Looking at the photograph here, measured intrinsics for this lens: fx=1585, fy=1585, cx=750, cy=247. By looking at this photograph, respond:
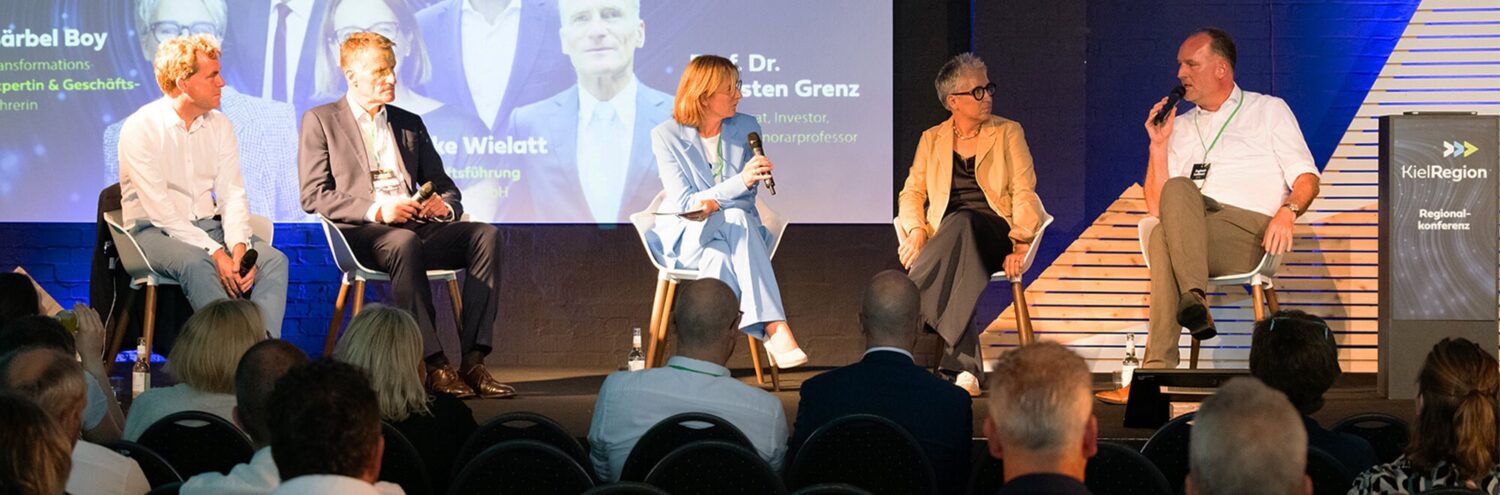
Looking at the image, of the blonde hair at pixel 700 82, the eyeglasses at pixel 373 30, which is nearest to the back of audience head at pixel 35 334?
the blonde hair at pixel 700 82

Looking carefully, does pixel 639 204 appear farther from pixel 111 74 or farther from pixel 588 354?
pixel 111 74

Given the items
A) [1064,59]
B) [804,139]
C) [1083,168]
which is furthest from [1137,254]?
[804,139]

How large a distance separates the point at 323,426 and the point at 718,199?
3.47 meters

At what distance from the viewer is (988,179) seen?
577cm

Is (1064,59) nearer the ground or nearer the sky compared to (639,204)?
nearer the sky

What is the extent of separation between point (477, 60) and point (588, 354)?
1.38 metres

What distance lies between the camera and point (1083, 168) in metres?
6.82

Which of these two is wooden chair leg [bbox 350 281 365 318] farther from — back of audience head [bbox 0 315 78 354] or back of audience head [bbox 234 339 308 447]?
back of audience head [bbox 234 339 308 447]

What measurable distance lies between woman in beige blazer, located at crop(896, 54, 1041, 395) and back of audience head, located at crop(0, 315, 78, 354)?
2930mm

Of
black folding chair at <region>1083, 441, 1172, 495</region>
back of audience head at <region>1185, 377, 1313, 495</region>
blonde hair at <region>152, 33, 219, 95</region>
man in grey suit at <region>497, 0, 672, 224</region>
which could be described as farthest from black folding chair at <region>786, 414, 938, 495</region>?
man in grey suit at <region>497, 0, 672, 224</region>

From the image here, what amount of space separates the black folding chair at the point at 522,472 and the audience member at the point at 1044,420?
2.65 ft

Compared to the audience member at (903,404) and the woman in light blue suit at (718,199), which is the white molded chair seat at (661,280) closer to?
the woman in light blue suit at (718,199)

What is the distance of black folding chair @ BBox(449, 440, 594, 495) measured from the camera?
2611mm

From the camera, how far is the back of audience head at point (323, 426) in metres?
2.13
